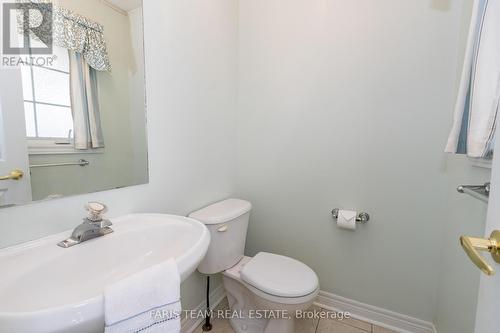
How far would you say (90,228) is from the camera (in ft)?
Answer: 2.68

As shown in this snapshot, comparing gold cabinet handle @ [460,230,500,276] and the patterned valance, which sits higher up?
the patterned valance

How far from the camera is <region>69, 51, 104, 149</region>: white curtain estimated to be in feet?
2.93

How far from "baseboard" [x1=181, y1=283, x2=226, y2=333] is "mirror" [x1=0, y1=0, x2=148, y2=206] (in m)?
0.93

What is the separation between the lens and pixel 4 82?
71 cm

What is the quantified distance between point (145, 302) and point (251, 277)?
0.79 m

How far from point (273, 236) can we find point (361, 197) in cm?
70

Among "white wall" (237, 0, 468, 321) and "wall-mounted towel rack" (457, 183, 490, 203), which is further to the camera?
"white wall" (237, 0, 468, 321)

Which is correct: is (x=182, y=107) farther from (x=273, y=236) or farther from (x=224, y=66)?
(x=273, y=236)

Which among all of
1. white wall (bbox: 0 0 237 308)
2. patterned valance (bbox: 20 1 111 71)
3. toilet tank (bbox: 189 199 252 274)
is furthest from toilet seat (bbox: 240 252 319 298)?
patterned valance (bbox: 20 1 111 71)

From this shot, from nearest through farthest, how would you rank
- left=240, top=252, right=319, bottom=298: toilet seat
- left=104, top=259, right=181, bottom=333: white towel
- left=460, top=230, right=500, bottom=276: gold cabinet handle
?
left=460, top=230, right=500, bottom=276: gold cabinet handle < left=104, top=259, right=181, bottom=333: white towel < left=240, top=252, right=319, bottom=298: toilet seat

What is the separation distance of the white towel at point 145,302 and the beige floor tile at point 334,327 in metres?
1.26

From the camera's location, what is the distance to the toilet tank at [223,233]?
132 centimetres

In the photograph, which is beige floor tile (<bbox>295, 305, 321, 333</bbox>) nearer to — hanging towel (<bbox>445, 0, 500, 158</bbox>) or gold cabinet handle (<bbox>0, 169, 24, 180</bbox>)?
hanging towel (<bbox>445, 0, 500, 158</bbox>)

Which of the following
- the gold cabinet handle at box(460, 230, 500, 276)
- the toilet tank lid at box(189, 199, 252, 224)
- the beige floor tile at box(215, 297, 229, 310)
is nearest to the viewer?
the gold cabinet handle at box(460, 230, 500, 276)
